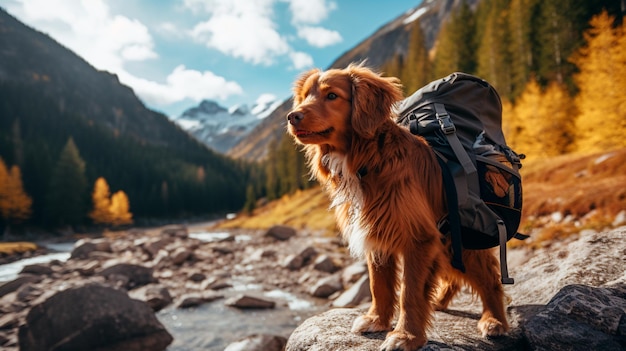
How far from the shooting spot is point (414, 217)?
317 cm

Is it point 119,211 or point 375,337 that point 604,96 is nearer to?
point 375,337

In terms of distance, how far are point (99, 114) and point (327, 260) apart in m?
193

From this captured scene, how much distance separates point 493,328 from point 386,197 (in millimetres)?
1813

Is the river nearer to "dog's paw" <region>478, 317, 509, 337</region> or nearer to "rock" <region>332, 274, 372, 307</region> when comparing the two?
"rock" <region>332, 274, 372, 307</region>

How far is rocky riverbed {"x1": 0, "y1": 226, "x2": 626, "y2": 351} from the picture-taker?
316 cm

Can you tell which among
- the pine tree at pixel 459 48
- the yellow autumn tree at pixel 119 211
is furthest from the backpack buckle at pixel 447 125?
the yellow autumn tree at pixel 119 211

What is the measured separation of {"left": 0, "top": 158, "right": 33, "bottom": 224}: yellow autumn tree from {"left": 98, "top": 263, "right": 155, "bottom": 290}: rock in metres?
51.7

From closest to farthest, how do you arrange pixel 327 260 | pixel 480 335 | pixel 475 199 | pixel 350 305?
pixel 475 199 < pixel 480 335 < pixel 350 305 < pixel 327 260

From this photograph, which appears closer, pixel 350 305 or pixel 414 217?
pixel 414 217

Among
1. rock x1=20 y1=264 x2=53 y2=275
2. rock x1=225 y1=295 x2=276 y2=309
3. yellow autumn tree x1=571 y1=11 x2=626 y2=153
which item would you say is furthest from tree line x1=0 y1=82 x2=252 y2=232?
yellow autumn tree x1=571 y1=11 x2=626 y2=153

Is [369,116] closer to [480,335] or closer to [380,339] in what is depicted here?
[380,339]

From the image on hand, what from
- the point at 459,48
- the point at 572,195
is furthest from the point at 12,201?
the point at 572,195

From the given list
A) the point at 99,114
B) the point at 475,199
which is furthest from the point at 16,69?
the point at 475,199

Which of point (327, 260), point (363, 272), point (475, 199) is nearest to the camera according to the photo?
point (475, 199)
